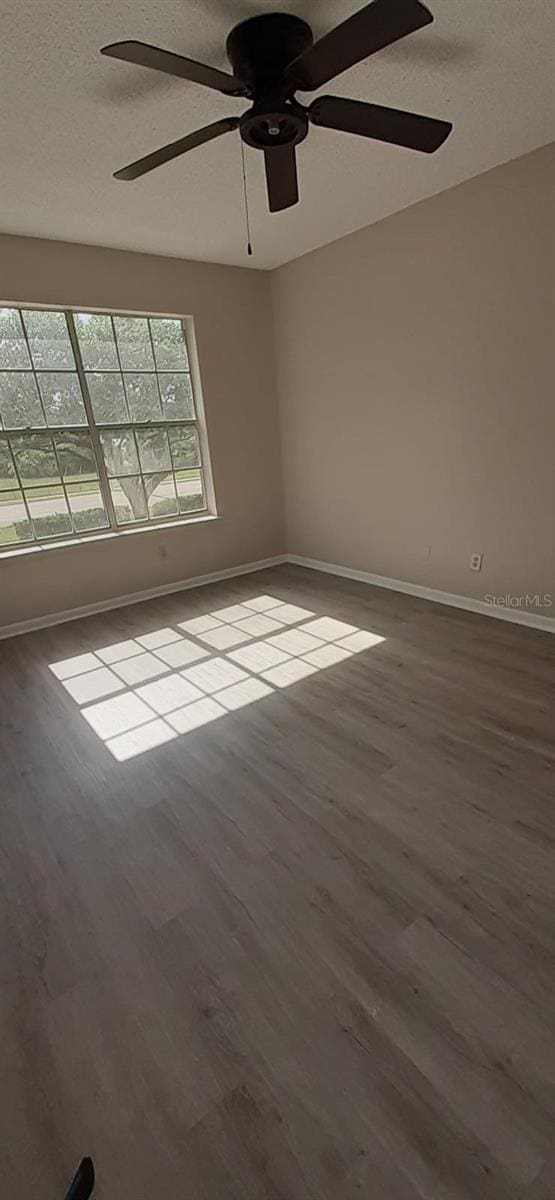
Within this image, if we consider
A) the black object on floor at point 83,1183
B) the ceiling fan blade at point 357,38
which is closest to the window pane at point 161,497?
the ceiling fan blade at point 357,38

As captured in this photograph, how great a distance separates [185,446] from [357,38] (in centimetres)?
319

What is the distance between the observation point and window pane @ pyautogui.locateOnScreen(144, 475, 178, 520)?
432cm

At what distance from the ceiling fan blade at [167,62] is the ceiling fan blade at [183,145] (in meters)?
0.14

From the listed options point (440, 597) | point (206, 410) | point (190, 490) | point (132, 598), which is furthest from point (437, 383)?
point (132, 598)

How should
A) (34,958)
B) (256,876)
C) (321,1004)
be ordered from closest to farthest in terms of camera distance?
(321,1004), (34,958), (256,876)

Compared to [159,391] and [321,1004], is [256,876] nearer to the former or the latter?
[321,1004]

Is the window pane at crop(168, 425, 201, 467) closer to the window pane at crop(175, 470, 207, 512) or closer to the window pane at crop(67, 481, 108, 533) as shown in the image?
the window pane at crop(175, 470, 207, 512)

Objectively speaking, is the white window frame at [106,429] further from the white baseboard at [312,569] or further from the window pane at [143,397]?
the white baseboard at [312,569]

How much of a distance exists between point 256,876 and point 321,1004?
16.8 inches

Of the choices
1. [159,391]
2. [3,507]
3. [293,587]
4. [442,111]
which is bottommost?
[293,587]

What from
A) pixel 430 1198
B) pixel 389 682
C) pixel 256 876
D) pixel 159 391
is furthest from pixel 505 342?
pixel 430 1198

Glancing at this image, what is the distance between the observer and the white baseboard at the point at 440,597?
3281mm

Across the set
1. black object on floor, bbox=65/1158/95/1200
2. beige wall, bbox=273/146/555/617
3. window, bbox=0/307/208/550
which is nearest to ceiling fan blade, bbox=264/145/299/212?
beige wall, bbox=273/146/555/617

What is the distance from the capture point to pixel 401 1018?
1.21 metres
